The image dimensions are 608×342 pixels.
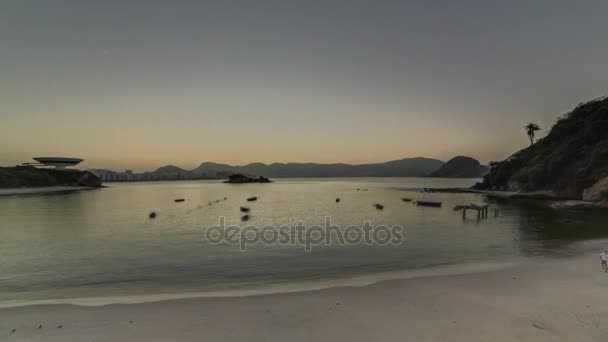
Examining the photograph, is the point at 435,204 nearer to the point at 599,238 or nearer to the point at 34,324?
the point at 599,238

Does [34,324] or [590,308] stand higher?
[590,308]

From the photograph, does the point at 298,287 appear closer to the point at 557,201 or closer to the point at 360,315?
the point at 360,315

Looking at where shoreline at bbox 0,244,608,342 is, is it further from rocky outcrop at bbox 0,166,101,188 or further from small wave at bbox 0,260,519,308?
rocky outcrop at bbox 0,166,101,188

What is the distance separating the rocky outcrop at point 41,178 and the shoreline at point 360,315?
18031cm

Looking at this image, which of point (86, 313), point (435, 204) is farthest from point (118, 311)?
point (435, 204)

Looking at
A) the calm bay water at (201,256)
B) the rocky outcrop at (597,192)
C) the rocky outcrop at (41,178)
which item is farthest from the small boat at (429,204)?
the rocky outcrop at (41,178)

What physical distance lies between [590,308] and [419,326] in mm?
7224

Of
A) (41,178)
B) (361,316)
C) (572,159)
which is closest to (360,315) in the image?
(361,316)

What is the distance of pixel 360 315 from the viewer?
38.9 feet

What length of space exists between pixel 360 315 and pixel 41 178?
683 ft

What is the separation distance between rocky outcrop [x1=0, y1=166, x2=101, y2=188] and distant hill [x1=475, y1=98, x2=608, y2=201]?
212377mm

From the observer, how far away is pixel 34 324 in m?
11.5

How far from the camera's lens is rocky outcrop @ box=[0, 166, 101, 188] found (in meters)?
146

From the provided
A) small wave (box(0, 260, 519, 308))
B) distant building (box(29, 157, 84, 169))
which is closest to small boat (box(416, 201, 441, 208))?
small wave (box(0, 260, 519, 308))
